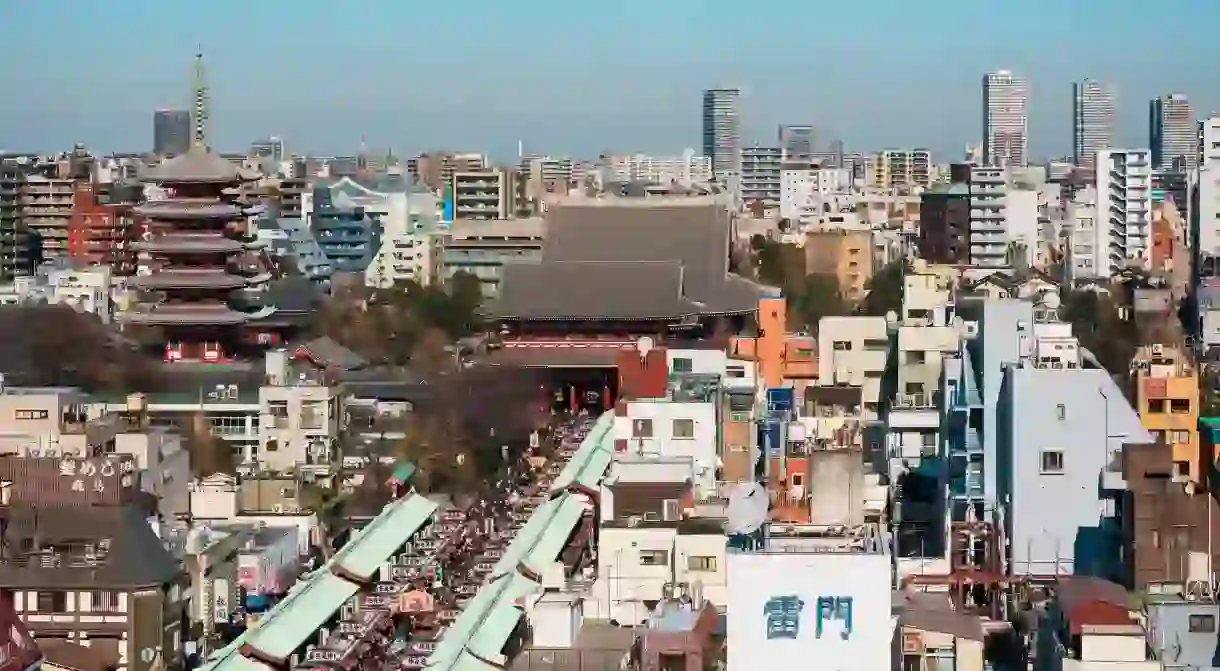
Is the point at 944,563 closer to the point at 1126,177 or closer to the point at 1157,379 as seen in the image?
the point at 1157,379

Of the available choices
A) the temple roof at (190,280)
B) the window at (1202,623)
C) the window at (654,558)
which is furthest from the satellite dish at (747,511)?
the temple roof at (190,280)

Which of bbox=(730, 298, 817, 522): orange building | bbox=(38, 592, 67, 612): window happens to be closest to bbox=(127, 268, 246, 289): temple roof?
bbox=(730, 298, 817, 522): orange building

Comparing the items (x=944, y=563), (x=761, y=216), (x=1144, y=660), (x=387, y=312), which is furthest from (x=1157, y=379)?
(x=761, y=216)

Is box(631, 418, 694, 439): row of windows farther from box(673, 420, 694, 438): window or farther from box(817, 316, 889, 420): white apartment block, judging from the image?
box(817, 316, 889, 420): white apartment block

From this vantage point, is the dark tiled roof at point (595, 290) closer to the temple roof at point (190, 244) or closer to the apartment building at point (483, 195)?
the temple roof at point (190, 244)

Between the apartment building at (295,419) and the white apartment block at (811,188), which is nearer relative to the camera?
the apartment building at (295,419)

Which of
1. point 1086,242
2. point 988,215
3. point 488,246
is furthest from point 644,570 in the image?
point 1086,242

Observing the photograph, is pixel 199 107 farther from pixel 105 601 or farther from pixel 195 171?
pixel 105 601
